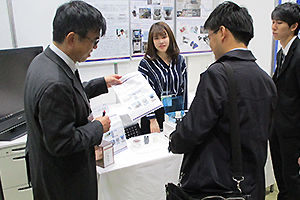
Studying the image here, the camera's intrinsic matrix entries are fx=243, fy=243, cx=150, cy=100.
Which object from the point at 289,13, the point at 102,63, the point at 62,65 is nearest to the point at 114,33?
the point at 102,63

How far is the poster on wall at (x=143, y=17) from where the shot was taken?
9.27 feet

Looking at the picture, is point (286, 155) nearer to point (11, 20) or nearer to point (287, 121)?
point (287, 121)

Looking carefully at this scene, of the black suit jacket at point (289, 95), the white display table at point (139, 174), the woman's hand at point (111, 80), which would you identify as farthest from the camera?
the black suit jacket at point (289, 95)

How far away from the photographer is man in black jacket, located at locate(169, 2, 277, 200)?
3.13 feet

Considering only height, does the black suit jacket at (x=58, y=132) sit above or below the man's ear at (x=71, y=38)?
below

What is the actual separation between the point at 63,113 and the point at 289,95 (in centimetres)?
162

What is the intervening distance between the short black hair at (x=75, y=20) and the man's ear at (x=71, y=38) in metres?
0.01

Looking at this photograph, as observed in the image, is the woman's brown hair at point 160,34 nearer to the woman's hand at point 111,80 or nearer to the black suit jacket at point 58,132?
the woman's hand at point 111,80

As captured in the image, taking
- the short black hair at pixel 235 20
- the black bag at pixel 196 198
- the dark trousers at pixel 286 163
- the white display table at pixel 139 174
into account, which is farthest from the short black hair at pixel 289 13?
the black bag at pixel 196 198

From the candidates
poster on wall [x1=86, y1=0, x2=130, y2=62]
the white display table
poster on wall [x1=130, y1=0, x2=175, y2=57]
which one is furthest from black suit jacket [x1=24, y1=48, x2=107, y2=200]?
poster on wall [x1=130, y1=0, x2=175, y2=57]

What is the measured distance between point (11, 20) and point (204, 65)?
8.01ft

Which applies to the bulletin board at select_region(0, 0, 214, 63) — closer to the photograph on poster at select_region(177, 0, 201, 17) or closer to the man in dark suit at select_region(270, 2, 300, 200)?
the photograph on poster at select_region(177, 0, 201, 17)

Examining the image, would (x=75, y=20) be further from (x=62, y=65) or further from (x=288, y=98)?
(x=288, y=98)

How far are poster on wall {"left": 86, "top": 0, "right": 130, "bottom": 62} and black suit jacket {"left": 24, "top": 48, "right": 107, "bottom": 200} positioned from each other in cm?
168
